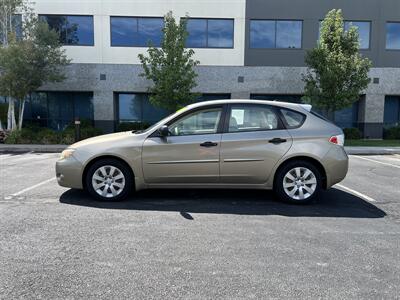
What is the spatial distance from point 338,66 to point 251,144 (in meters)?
12.1

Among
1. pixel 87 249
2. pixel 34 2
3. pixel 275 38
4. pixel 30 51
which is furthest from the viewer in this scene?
pixel 275 38

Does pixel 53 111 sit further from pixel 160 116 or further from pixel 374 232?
pixel 374 232

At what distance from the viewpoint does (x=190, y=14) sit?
19.3 metres

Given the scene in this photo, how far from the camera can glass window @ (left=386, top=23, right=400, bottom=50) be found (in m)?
20.0

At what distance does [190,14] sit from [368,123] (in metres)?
12.1

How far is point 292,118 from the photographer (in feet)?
19.5

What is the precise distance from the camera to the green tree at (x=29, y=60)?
49.2 ft

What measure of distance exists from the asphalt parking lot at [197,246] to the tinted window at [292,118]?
137 cm

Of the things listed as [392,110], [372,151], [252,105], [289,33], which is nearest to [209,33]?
[289,33]

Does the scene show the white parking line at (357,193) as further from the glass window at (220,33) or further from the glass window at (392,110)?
the glass window at (392,110)

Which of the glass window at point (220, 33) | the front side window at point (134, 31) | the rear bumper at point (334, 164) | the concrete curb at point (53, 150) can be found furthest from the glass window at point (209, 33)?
the rear bumper at point (334, 164)

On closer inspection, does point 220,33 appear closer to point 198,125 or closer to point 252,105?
point 252,105

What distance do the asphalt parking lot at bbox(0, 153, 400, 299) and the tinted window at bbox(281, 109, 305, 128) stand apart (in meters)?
1.37

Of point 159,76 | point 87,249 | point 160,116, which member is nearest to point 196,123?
point 87,249
